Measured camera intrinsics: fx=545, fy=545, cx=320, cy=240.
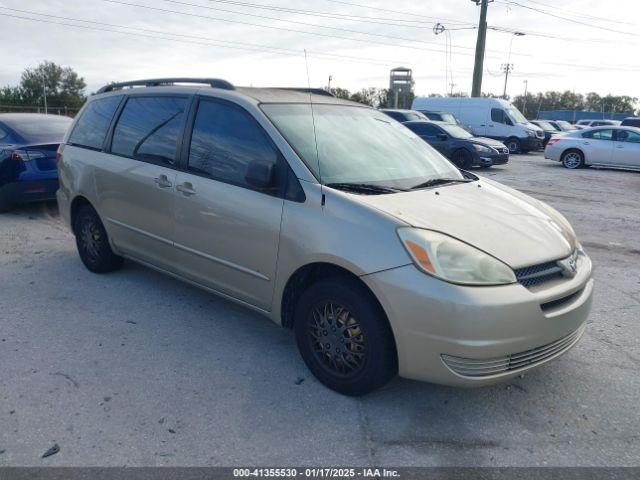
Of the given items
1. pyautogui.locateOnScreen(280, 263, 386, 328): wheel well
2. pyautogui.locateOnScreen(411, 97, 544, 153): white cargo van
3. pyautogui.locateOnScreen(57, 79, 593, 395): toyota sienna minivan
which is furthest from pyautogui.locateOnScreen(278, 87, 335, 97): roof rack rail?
pyautogui.locateOnScreen(411, 97, 544, 153): white cargo van

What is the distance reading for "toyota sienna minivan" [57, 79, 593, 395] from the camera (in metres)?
2.83

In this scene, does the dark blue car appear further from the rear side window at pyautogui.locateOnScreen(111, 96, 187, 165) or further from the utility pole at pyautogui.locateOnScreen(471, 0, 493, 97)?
the utility pole at pyautogui.locateOnScreen(471, 0, 493, 97)

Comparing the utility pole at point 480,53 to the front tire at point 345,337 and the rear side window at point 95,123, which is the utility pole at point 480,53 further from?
the front tire at point 345,337

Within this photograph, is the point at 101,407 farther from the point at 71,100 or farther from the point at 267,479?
the point at 71,100

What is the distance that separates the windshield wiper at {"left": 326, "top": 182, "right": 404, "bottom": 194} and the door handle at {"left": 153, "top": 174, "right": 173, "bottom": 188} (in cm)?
A: 147

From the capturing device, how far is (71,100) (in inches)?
1768

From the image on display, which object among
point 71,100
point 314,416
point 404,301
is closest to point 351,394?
point 314,416

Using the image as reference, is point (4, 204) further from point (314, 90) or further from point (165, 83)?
point (314, 90)

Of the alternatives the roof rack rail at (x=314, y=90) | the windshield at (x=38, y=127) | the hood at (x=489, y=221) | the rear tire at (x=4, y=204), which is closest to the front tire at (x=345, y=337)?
the hood at (x=489, y=221)

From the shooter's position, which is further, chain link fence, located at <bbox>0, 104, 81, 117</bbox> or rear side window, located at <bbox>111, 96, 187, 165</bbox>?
chain link fence, located at <bbox>0, 104, 81, 117</bbox>

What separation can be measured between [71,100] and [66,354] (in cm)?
4689

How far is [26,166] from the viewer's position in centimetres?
765

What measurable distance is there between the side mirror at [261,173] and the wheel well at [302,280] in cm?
58

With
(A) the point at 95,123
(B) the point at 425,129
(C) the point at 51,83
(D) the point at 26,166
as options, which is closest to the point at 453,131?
(B) the point at 425,129
